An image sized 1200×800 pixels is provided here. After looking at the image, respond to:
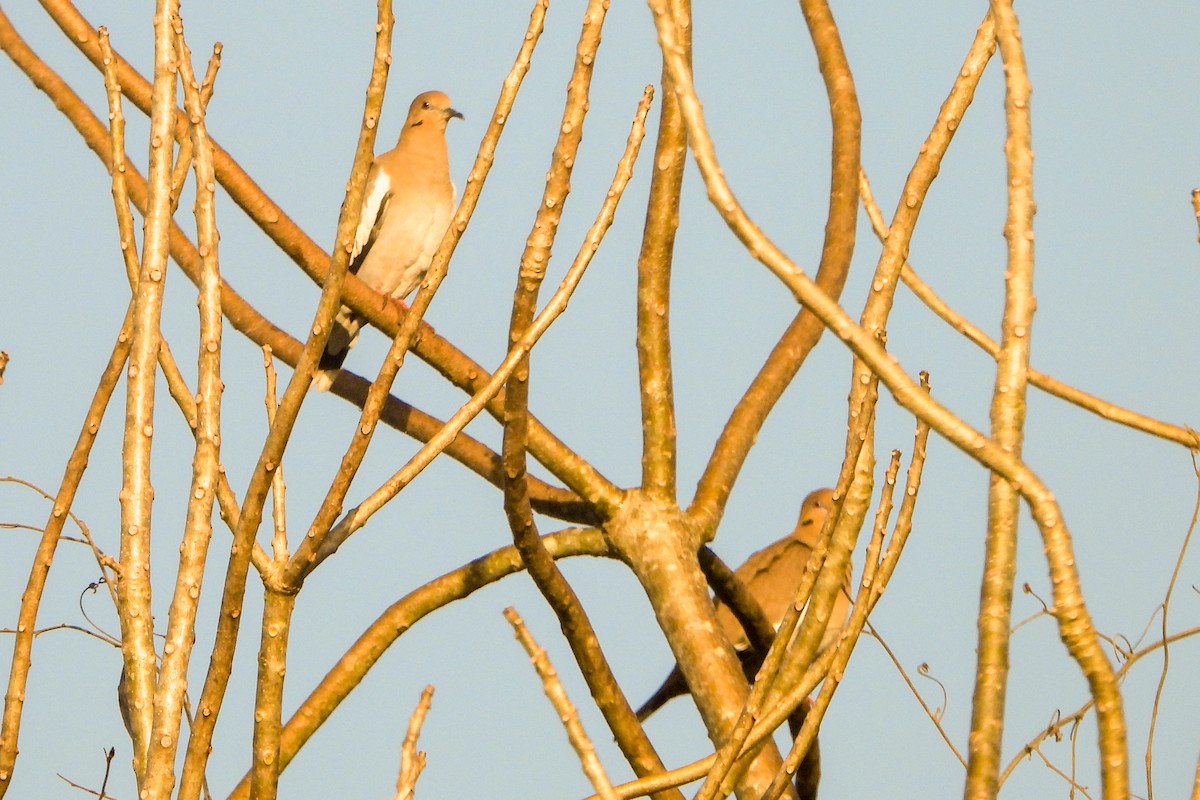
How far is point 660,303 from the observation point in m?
4.05

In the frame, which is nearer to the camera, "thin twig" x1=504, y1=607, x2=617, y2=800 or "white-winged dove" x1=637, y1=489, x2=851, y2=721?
"thin twig" x1=504, y1=607, x2=617, y2=800

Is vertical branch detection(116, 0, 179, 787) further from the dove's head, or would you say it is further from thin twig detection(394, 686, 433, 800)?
the dove's head

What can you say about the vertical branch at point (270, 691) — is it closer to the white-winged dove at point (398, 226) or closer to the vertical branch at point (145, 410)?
the vertical branch at point (145, 410)

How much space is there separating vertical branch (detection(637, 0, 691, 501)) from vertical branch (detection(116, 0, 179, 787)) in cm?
169

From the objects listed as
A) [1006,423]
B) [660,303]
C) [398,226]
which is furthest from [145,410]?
[398,226]

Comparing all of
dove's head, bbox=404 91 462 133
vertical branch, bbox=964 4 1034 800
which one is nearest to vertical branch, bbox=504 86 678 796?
vertical branch, bbox=964 4 1034 800

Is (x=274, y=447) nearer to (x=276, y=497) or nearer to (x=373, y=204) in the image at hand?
(x=276, y=497)

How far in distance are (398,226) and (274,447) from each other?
206 inches

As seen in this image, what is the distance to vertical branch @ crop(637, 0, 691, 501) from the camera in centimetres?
395

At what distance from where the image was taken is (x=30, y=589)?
114 inches

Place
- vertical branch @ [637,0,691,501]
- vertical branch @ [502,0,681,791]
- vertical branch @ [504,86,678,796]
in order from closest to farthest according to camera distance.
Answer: vertical branch @ [502,0,681,791] → vertical branch @ [504,86,678,796] → vertical branch @ [637,0,691,501]

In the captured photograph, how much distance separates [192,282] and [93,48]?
79cm

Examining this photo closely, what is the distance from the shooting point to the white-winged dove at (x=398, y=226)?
7.38 meters

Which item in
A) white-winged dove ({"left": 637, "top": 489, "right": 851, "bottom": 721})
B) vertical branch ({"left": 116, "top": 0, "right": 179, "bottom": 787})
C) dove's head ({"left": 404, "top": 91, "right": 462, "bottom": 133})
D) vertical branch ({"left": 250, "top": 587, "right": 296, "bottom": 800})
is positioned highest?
dove's head ({"left": 404, "top": 91, "right": 462, "bottom": 133})
